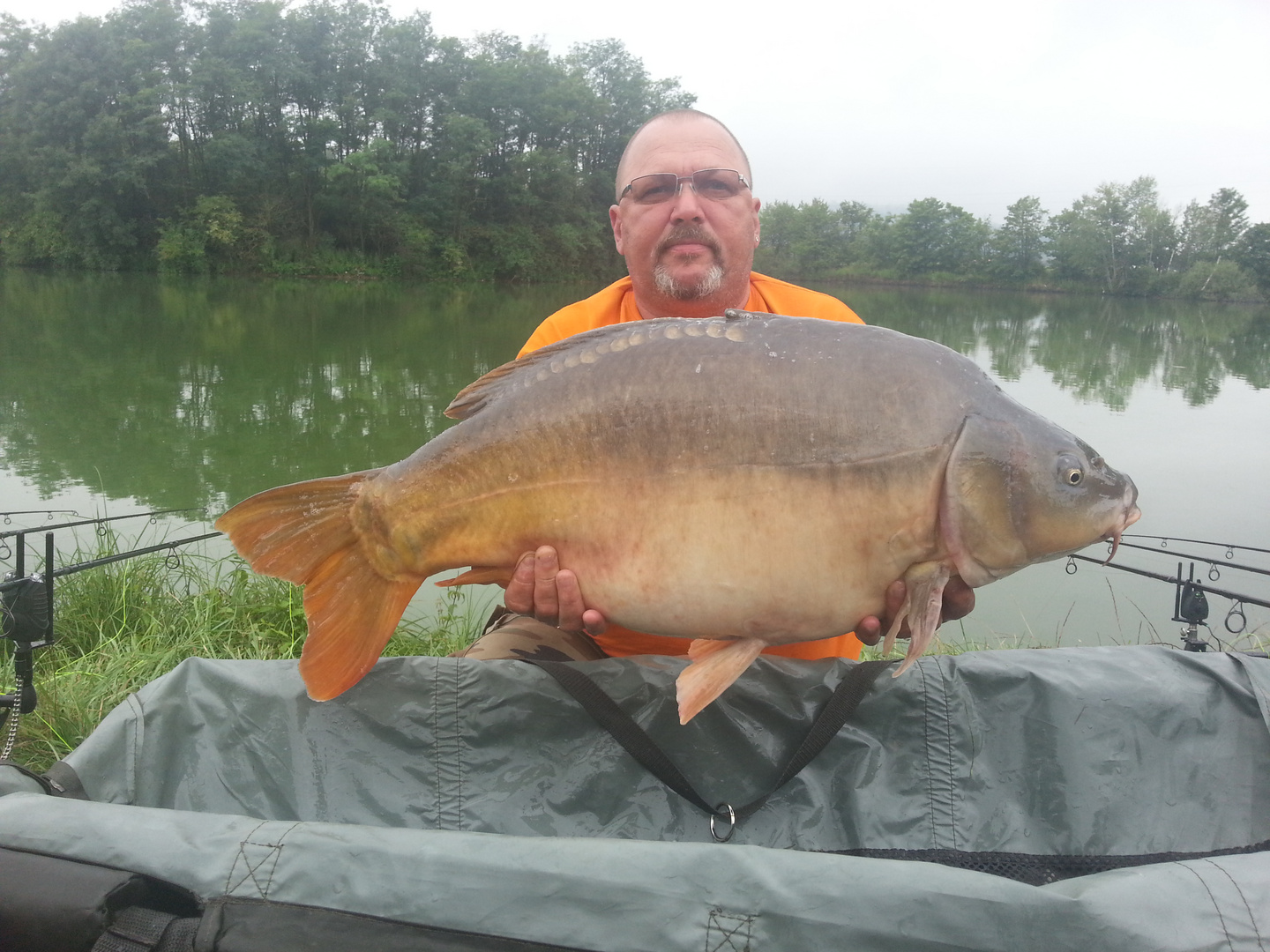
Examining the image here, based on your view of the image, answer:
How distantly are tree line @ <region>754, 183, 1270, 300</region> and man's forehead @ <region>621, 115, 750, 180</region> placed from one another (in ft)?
117

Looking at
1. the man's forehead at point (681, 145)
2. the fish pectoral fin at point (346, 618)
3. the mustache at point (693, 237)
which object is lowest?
the fish pectoral fin at point (346, 618)

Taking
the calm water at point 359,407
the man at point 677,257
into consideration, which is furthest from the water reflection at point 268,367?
the man at point 677,257

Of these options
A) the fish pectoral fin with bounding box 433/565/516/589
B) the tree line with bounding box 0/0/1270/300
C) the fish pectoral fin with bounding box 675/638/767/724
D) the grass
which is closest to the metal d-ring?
the fish pectoral fin with bounding box 675/638/767/724

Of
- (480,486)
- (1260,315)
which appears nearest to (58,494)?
(480,486)

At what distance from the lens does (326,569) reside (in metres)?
1.38

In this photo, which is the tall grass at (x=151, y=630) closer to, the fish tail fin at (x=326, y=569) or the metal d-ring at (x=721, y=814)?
the fish tail fin at (x=326, y=569)

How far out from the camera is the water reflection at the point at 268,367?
5.05 m

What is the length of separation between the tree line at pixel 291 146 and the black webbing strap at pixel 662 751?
24.8 metres

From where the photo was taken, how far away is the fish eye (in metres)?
1.21

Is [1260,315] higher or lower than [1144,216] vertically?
lower

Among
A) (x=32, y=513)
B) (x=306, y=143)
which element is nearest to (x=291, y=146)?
(x=306, y=143)

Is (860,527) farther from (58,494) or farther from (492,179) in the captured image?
→ (492,179)

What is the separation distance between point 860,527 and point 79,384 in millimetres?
7658

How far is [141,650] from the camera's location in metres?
2.31
